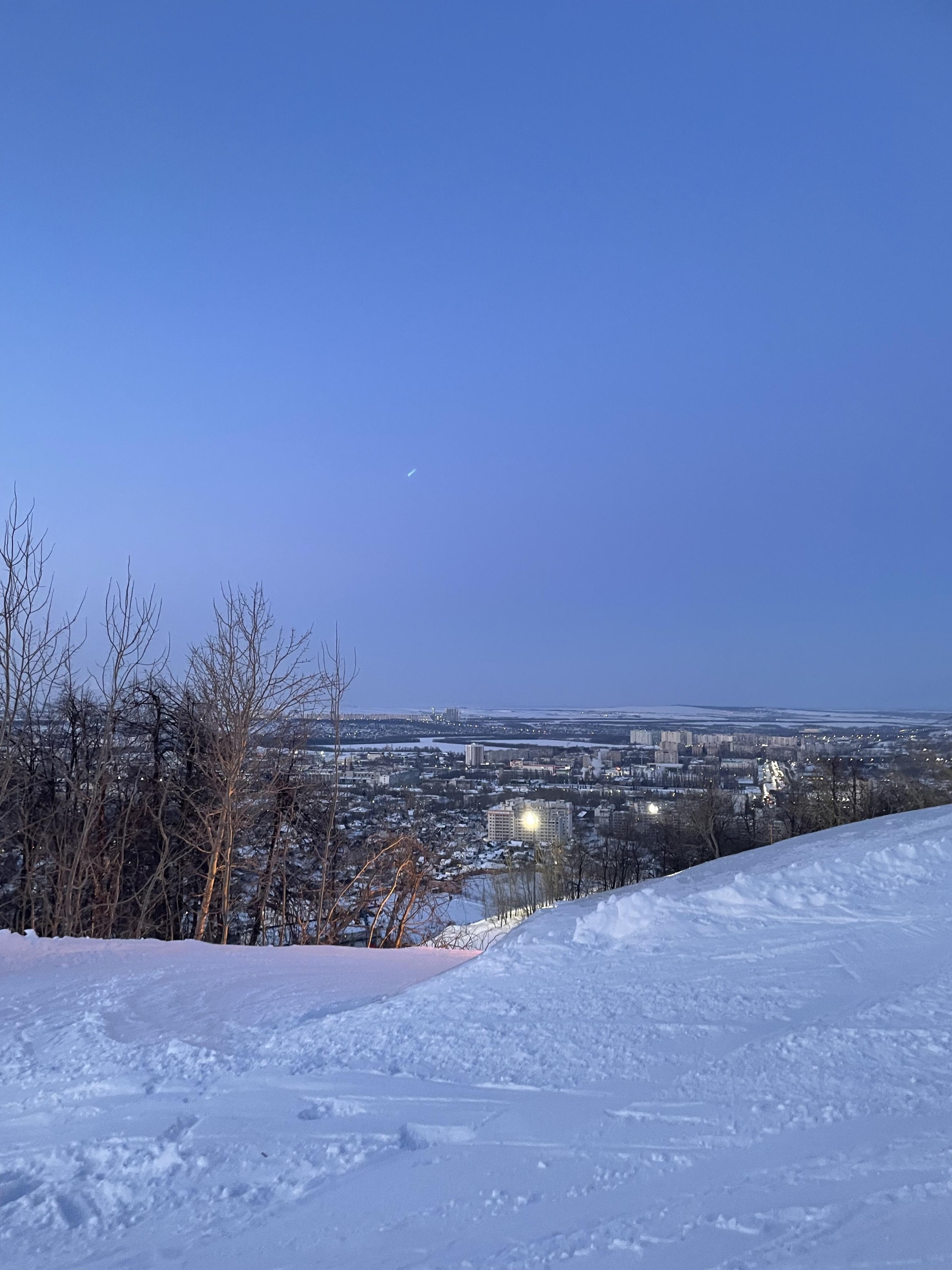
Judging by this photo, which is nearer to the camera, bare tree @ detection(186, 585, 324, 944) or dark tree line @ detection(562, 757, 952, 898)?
bare tree @ detection(186, 585, 324, 944)

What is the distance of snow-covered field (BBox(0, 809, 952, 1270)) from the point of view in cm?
215

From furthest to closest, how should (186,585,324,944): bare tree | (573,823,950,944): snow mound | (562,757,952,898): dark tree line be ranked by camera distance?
(562,757,952,898): dark tree line
(186,585,324,944): bare tree
(573,823,950,944): snow mound

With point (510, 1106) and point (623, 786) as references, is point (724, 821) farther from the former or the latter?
point (510, 1106)

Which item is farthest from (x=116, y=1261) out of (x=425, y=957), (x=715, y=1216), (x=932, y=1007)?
(x=425, y=957)

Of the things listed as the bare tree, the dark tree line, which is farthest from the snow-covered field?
the dark tree line

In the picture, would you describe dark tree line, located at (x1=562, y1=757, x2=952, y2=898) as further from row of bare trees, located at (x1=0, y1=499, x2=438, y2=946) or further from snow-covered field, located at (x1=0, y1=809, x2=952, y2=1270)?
snow-covered field, located at (x1=0, y1=809, x2=952, y2=1270)

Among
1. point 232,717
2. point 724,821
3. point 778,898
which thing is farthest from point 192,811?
point 724,821

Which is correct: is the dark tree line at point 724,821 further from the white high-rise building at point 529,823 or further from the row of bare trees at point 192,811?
the row of bare trees at point 192,811

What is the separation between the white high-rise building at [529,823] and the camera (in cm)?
1938

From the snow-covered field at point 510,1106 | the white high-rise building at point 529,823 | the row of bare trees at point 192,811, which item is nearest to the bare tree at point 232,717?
the row of bare trees at point 192,811

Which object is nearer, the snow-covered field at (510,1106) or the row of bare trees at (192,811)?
the snow-covered field at (510,1106)

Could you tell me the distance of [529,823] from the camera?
796 inches

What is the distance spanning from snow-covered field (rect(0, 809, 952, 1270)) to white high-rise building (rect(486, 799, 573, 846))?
13.9 metres

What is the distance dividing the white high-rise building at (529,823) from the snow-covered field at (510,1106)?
13.9m
